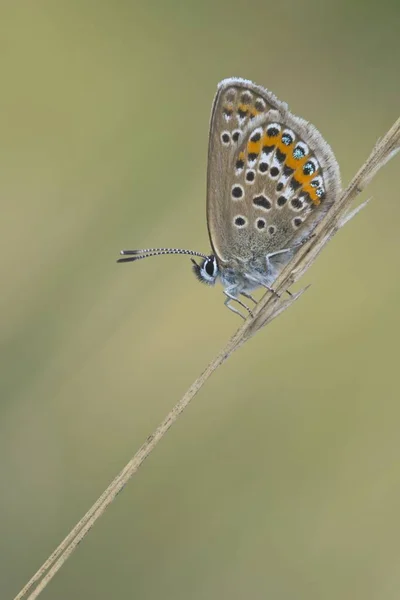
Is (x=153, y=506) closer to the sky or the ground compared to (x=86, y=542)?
closer to the sky

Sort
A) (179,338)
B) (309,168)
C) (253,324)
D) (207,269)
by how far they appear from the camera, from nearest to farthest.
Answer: (253,324)
(309,168)
(207,269)
(179,338)

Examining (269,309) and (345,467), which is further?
(345,467)

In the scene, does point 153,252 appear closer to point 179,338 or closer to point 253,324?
point 253,324

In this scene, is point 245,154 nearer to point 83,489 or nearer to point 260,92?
point 260,92


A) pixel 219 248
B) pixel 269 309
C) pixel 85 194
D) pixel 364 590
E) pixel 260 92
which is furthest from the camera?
pixel 85 194

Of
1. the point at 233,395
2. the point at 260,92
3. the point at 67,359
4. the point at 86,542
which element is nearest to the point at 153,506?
the point at 86,542

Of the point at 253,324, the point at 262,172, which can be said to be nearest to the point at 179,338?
the point at 262,172

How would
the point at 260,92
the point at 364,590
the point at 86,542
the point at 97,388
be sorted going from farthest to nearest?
the point at 97,388 → the point at 86,542 → the point at 364,590 → the point at 260,92
